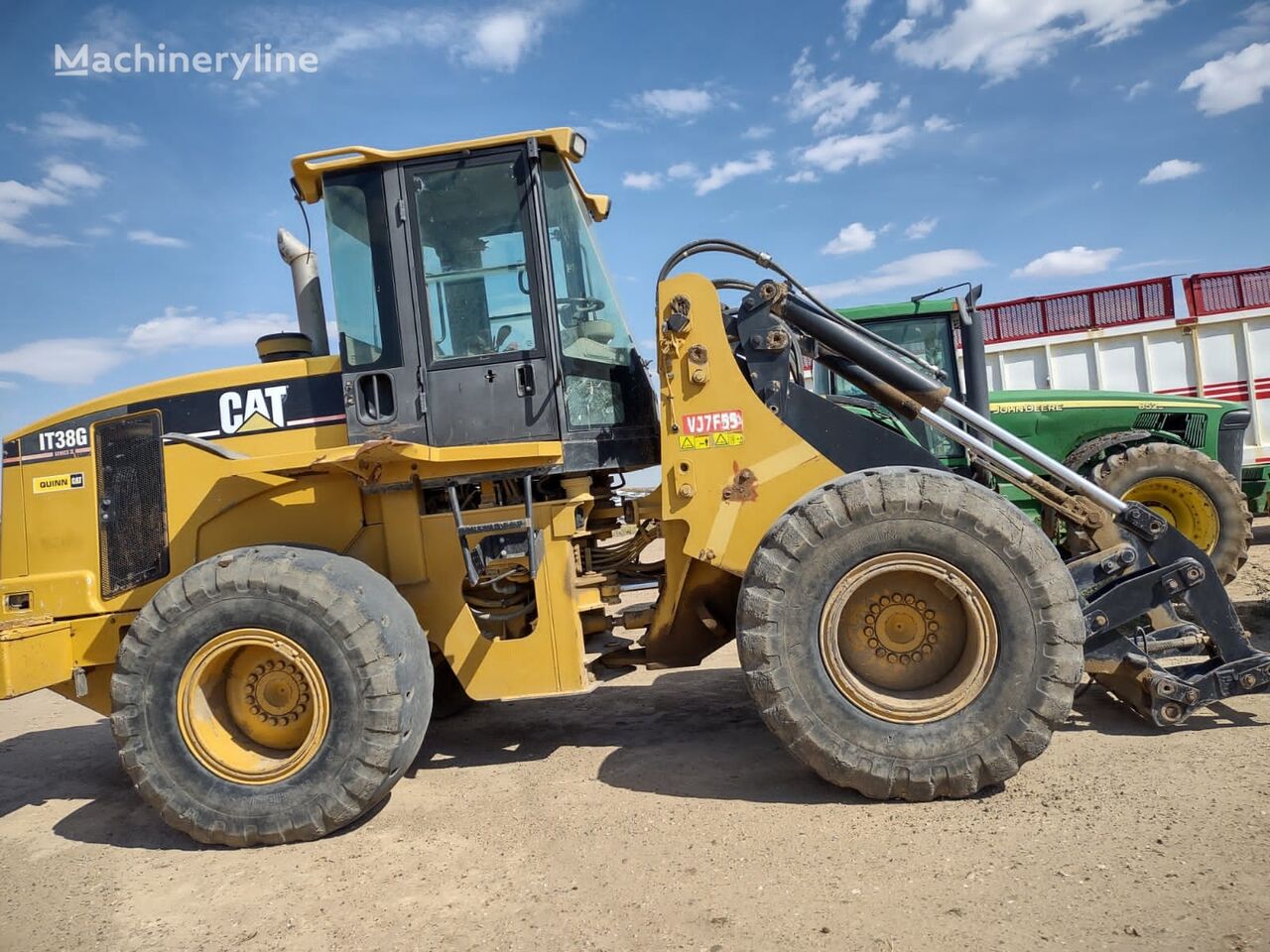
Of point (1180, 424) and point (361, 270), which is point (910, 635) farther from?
point (1180, 424)

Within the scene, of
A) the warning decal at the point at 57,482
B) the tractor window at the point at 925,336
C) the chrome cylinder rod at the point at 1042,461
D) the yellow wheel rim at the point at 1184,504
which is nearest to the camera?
the chrome cylinder rod at the point at 1042,461

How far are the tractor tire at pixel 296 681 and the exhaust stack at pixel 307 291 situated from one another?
1.48 m

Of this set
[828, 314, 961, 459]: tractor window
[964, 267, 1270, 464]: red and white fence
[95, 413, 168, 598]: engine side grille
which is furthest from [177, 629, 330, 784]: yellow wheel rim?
[964, 267, 1270, 464]: red and white fence

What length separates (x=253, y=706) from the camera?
4246 mm

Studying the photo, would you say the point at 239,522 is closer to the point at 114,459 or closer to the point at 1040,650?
the point at 114,459

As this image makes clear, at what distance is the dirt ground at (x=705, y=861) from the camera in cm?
277

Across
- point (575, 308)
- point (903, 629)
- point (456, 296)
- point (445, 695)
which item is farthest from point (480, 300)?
point (445, 695)

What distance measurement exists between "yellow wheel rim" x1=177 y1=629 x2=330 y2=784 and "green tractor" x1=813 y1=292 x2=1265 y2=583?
15.1 ft

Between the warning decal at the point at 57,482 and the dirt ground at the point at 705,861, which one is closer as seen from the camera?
the dirt ground at the point at 705,861

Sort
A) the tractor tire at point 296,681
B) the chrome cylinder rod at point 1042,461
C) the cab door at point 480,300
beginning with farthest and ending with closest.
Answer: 1. the cab door at point 480,300
2. the chrome cylinder rod at point 1042,461
3. the tractor tire at point 296,681

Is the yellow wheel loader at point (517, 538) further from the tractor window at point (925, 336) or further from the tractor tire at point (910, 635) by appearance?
the tractor window at point (925, 336)

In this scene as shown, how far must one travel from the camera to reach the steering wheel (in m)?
4.51

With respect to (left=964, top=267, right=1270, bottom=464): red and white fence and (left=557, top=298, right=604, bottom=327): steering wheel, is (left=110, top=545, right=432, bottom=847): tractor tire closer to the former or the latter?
(left=557, top=298, right=604, bottom=327): steering wheel

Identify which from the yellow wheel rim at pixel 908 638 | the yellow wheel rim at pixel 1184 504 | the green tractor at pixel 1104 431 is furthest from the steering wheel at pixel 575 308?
the yellow wheel rim at pixel 1184 504
